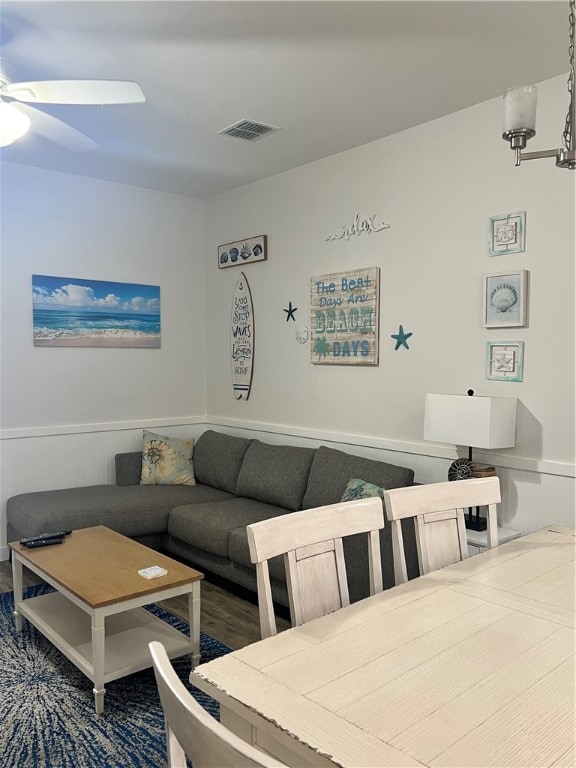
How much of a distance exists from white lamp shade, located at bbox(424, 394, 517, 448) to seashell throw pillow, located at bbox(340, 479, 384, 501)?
1.29 feet

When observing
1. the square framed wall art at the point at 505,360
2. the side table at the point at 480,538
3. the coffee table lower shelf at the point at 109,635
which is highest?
the square framed wall art at the point at 505,360

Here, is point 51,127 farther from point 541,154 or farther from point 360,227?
point 541,154

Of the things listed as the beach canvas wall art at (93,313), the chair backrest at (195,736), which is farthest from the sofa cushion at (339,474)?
the chair backrest at (195,736)

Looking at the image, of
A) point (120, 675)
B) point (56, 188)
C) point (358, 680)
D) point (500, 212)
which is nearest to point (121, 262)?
point (56, 188)

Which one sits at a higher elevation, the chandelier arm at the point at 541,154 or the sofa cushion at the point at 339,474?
the chandelier arm at the point at 541,154

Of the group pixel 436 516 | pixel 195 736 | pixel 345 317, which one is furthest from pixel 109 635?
pixel 345 317

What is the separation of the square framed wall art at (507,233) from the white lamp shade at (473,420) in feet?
2.54

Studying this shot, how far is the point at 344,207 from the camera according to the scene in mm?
4133

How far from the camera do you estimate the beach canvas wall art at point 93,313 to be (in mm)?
4555

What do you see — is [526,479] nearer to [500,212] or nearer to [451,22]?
[500,212]

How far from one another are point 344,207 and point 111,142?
1525 millimetres

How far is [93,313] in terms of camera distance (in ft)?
15.7

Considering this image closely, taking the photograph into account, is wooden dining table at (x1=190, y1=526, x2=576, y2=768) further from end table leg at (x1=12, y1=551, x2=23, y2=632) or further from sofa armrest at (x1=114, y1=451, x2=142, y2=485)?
sofa armrest at (x1=114, y1=451, x2=142, y2=485)

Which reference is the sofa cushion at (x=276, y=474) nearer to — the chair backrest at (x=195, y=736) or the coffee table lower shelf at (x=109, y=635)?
the coffee table lower shelf at (x=109, y=635)
